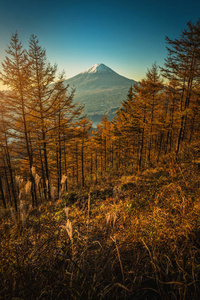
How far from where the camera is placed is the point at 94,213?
371cm

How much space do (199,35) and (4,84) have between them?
1324cm

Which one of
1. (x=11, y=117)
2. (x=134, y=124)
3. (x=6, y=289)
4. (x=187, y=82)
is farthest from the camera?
(x=134, y=124)

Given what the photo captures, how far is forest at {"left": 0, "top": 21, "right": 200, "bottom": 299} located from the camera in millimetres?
1121

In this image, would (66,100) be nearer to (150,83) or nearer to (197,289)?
(150,83)

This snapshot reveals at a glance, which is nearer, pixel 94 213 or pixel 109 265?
pixel 109 265

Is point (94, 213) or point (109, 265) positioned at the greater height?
point (109, 265)

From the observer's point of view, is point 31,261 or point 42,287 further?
point 31,261

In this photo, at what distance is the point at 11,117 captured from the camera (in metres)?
7.93

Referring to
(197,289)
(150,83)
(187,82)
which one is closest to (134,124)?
(150,83)

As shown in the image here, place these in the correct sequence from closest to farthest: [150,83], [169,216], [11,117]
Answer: [169,216] < [11,117] < [150,83]

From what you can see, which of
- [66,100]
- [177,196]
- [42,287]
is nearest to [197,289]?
[42,287]

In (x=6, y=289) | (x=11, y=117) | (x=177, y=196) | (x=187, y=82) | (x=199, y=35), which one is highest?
(x=199, y=35)

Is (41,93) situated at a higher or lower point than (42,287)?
higher

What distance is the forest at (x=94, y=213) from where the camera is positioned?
1.12 meters
